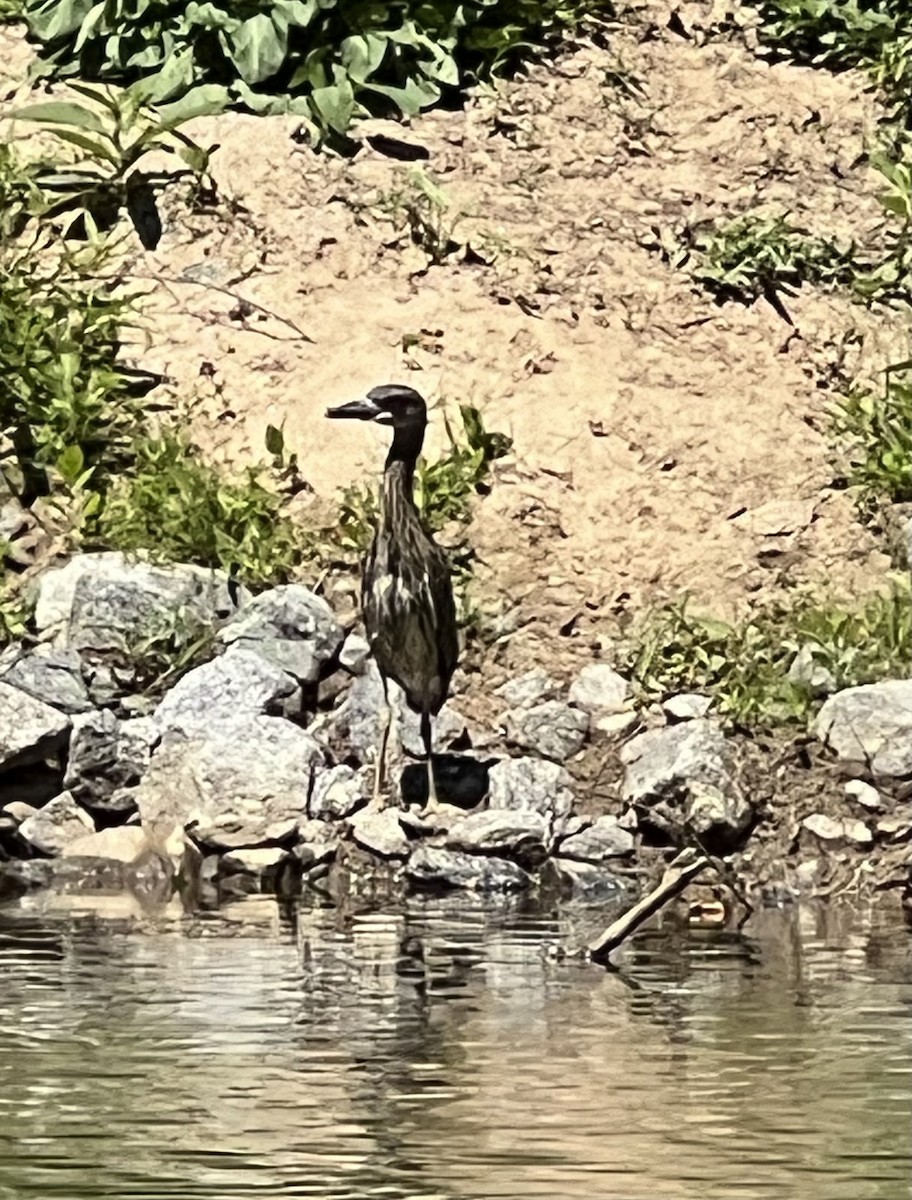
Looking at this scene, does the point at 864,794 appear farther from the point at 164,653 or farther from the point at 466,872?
the point at 164,653

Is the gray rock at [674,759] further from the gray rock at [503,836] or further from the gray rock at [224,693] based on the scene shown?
the gray rock at [224,693]

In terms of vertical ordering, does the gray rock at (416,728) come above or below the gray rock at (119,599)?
below

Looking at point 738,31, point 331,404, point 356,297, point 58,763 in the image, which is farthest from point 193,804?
point 738,31

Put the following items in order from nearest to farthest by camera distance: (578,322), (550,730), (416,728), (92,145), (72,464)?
1. (550,730)
2. (416,728)
3. (72,464)
4. (578,322)
5. (92,145)

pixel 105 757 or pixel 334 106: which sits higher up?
pixel 334 106

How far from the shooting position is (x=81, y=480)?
13477 millimetres

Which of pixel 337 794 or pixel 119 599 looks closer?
pixel 337 794

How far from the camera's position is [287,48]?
605 inches

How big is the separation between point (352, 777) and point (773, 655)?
71.6 inches

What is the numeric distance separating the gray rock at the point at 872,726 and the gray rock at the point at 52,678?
2910 mm

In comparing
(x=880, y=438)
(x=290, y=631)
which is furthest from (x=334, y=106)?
(x=290, y=631)

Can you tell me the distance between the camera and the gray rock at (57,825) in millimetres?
11562

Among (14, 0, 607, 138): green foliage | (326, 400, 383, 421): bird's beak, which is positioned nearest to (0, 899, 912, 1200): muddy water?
(326, 400, 383, 421): bird's beak

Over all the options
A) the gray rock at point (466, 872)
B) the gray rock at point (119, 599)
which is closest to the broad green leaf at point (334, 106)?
the gray rock at point (119, 599)
